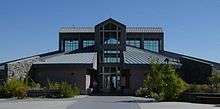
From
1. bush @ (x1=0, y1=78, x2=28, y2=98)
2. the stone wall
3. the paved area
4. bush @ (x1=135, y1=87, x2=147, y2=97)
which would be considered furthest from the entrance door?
the paved area

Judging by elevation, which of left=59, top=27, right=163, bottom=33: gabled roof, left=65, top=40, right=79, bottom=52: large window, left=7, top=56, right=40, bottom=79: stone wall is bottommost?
left=7, top=56, right=40, bottom=79: stone wall

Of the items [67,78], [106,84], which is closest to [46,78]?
[67,78]

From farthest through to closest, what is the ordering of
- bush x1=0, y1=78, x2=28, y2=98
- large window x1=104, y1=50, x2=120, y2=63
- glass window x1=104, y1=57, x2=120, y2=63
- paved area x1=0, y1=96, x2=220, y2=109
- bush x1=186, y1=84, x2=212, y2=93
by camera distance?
1. large window x1=104, y1=50, x2=120, y2=63
2. glass window x1=104, y1=57, x2=120, y2=63
3. bush x1=0, y1=78, x2=28, y2=98
4. bush x1=186, y1=84, x2=212, y2=93
5. paved area x1=0, y1=96, x2=220, y2=109

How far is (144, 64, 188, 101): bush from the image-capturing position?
35312 millimetres

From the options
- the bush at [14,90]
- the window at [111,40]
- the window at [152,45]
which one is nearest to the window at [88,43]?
the window at [111,40]

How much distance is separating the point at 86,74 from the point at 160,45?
15719 millimetres

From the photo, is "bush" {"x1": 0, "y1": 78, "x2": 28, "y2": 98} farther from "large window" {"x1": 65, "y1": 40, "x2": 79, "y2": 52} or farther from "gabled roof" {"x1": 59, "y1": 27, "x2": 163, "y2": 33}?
"gabled roof" {"x1": 59, "y1": 27, "x2": 163, "y2": 33}

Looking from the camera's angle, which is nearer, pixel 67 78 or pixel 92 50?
pixel 67 78

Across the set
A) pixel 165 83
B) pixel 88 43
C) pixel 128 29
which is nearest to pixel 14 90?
pixel 165 83

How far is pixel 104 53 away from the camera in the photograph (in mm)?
57500

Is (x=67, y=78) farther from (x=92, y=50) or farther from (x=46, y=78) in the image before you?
(x=92, y=50)

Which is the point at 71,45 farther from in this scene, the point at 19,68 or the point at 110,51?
the point at 19,68

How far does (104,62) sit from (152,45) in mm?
10830

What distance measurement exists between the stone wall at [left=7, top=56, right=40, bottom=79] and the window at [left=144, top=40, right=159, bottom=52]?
17255 mm
